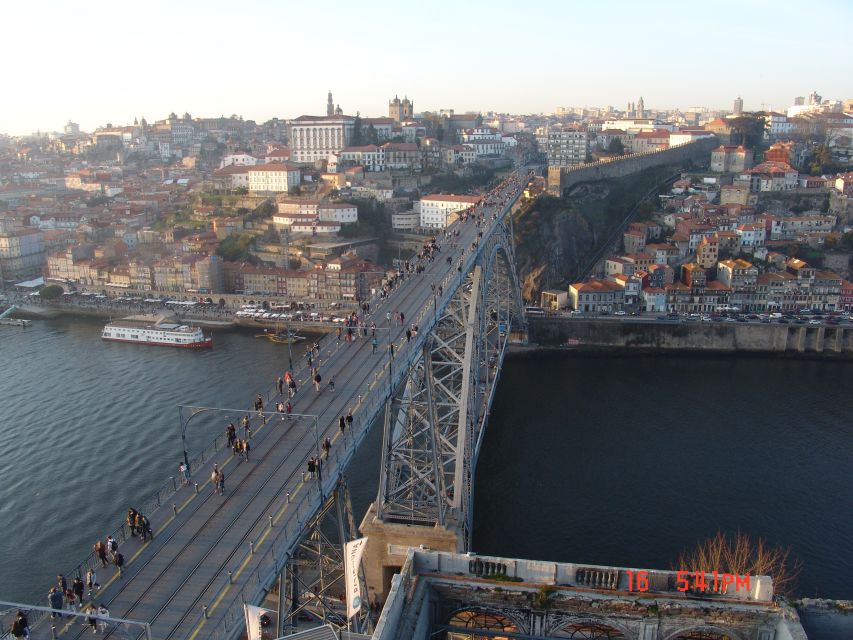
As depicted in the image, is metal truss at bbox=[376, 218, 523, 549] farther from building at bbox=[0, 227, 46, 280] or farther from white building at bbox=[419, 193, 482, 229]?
building at bbox=[0, 227, 46, 280]

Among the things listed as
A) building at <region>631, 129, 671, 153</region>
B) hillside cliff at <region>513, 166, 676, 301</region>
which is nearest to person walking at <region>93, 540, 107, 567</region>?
hillside cliff at <region>513, 166, 676, 301</region>

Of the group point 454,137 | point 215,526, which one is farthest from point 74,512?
point 454,137

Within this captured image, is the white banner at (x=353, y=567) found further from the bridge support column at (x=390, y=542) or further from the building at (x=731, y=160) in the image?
the building at (x=731, y=160)

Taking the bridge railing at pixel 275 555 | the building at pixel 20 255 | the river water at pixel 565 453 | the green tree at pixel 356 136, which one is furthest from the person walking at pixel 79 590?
the green tree at pixel 356 136

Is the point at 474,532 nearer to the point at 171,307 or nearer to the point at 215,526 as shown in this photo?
the point at 215,526

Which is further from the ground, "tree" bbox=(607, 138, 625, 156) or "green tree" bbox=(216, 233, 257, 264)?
"tree" bbox=(607, 138, 625, 156)

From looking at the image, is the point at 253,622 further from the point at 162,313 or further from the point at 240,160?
the point at 240,160
